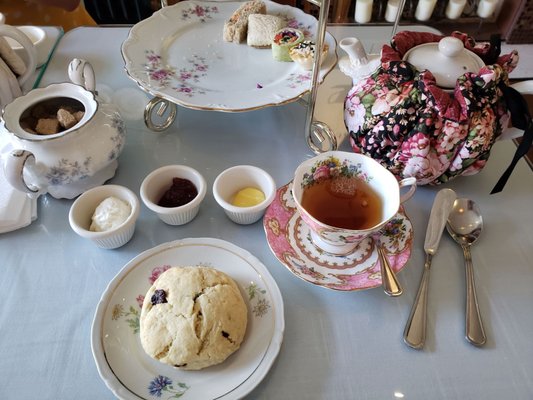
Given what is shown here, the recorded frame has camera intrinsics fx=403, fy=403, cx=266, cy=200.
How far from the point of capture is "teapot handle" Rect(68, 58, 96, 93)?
2.41 ft

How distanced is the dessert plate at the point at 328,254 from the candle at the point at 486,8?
190 cm

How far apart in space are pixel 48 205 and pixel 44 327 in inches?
9.3

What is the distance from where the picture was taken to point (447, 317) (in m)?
0.59

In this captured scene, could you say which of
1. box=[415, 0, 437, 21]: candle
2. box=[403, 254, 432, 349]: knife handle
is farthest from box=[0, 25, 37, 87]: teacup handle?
box=[415, 0, 437, 21]: candle

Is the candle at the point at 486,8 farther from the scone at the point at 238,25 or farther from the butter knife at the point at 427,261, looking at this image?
the butter knife at the point at 427,261

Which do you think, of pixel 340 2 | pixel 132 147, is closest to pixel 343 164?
pixel 132 147

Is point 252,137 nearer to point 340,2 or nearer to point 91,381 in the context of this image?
point 91,381

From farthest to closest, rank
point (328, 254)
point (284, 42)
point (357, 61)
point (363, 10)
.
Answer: point (363, 10)
point (284, 42)
point (357, 61)
point (328, 254)

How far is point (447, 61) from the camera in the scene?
66cm

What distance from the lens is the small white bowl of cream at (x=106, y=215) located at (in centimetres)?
63

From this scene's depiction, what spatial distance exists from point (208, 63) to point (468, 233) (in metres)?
0.63

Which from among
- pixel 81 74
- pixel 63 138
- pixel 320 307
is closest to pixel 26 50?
pixel 81 74

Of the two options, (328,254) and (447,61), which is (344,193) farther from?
(447,61)

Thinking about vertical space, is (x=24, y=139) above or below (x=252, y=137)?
above
